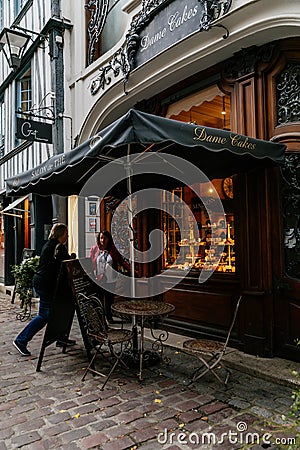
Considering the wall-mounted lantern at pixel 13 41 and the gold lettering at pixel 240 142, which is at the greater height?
the wall-mounted lantern at pixel 13 41

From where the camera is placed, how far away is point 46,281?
16.1 ft

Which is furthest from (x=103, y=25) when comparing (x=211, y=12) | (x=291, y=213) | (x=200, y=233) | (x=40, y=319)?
(x=40, y=319)

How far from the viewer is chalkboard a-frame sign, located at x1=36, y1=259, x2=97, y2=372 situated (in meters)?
4.43

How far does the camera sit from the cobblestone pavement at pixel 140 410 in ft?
9.25

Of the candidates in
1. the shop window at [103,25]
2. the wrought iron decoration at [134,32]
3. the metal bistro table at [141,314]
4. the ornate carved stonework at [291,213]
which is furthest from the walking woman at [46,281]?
the shop window at [103,25]

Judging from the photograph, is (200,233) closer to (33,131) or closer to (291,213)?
(291,213)

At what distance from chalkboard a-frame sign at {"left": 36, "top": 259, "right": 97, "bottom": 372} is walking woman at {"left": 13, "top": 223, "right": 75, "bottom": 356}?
1.10ft

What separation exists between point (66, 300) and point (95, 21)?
19.4 feet

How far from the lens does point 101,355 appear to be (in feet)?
15.8

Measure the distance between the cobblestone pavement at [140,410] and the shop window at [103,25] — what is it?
600 centimetres

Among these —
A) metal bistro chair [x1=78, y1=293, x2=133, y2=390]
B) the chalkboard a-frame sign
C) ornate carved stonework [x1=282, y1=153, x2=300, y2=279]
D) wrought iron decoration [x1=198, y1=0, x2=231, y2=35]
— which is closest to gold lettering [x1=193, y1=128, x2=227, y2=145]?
ornate carved stonework [x1=282, y1=153, x2=300, y2=279]

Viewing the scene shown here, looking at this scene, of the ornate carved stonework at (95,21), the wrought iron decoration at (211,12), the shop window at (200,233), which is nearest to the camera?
the wrought iron decoration at (211,12)

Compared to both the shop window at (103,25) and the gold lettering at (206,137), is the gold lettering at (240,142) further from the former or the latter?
the shop window at (103,25)

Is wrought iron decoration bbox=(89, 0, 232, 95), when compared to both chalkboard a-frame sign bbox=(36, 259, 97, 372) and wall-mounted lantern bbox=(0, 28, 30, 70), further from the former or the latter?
chalkboard a-frame sign bbox=(36, 259, 97, 372)
